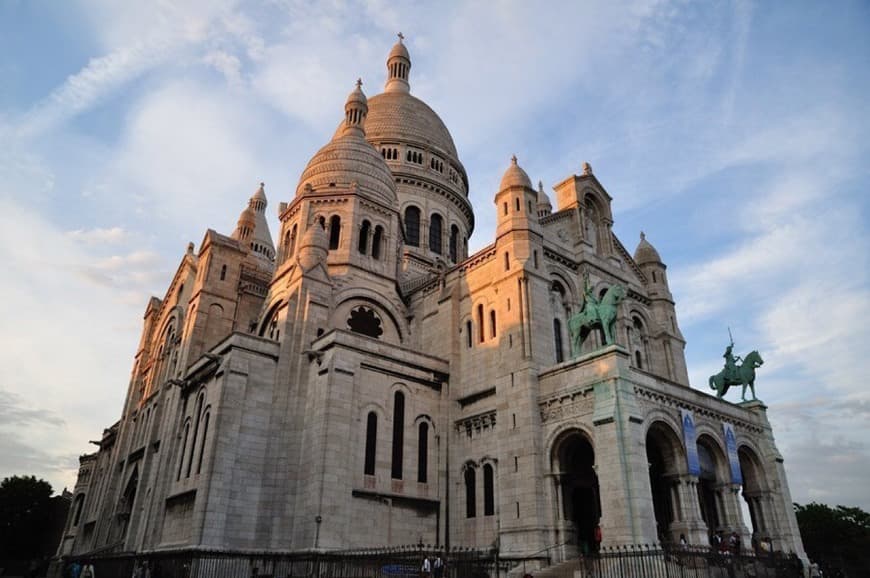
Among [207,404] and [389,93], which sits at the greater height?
[389,93]

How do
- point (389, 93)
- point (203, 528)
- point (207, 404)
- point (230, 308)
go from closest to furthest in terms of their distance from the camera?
point (203, 528)
point (207, 404)
point (230, 308)
point (389, 93)

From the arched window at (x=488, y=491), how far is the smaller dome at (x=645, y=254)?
18.3 metres

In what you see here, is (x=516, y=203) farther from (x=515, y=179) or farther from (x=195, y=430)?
(x=195, y=430)

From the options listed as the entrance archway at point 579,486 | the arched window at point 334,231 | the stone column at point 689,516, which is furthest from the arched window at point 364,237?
the stone column at point 689,516

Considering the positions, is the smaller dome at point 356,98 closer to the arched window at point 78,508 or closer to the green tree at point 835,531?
the arched window at point 78,508

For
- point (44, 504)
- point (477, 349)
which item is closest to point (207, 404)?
point (477, 349)

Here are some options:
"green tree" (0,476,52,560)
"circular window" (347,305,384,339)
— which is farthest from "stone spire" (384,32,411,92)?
"green tree" (0,476,52,560)

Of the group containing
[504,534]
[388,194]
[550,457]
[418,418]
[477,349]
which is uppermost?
[388,194]

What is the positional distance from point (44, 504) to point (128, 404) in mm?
30786

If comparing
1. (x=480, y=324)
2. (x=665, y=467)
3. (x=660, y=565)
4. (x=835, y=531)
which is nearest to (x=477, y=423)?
(x=480, y=324)

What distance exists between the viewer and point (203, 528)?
23.7 metres

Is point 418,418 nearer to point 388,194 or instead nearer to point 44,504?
point 388,194

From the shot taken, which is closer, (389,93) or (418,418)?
(418,418)

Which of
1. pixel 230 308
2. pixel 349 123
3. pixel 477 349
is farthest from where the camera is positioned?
pixel 349 123
